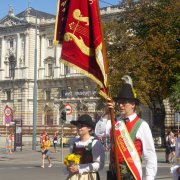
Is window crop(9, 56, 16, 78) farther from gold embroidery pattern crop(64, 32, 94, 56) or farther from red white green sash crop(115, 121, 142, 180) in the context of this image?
red white green sash crop(115, 121, 142, 180)

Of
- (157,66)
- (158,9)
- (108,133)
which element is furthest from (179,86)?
(108,133)

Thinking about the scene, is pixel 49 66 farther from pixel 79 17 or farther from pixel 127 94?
pixel 127 94

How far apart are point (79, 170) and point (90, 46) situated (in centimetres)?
146

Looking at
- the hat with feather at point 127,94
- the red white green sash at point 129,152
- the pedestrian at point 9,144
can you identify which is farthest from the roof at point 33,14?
the red white green sash at point 129,152

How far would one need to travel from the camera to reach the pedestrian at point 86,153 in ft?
22.4

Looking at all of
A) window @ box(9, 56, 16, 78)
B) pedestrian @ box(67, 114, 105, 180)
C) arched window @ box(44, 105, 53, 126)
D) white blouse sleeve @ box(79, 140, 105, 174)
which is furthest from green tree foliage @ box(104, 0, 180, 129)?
window @ box(9, 56, 16, 78)

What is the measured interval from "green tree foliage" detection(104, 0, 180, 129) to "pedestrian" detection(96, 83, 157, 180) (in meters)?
33.8

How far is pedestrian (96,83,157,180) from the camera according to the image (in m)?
6.49

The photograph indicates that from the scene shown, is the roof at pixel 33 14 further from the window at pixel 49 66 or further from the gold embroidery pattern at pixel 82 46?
the gold embroidery pattern at pixel 82 46

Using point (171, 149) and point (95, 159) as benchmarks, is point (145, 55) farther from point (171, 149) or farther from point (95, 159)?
point (95, 159)

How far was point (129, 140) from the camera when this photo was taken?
6500mm

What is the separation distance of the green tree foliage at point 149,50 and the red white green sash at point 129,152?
33.8m

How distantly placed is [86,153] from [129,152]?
66 centimetres

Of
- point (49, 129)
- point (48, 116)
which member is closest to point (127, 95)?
point (49, 129)
